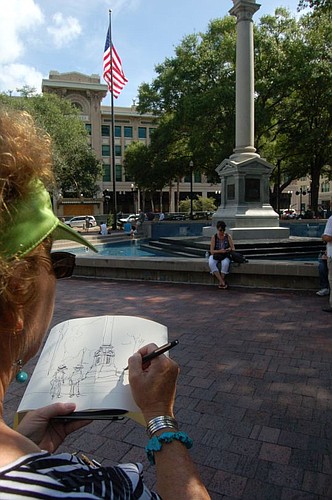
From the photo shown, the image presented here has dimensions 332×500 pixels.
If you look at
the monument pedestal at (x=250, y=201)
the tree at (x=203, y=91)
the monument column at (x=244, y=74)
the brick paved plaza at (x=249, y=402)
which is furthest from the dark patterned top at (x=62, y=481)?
the tree at (x=203, y=91)

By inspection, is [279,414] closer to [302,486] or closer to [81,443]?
[302,486]

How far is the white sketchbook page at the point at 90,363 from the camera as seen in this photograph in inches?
50.4

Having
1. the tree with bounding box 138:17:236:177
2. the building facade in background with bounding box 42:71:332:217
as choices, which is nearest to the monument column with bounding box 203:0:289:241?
the tree with bounding box 138:17:236:177

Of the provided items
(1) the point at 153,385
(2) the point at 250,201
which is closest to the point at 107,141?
(2) the point at 250,201

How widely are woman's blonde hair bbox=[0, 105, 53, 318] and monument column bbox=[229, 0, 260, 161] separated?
1679 centimetres

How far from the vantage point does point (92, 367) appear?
4.52ft

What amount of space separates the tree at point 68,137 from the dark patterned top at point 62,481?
31.6 metres

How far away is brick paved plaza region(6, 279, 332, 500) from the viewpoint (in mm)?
2646

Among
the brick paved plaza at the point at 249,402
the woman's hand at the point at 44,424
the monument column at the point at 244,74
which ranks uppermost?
the monument column at the point at 244,74

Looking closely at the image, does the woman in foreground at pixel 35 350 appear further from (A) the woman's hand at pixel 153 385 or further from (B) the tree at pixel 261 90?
(B) the tree at pixel 261 90

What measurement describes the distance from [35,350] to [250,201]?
55.0 ft

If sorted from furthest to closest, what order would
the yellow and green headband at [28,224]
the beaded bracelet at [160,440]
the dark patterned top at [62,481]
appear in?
the beaded bracelet at [160,440] < the yellow and green headband at [28,224] < the dark patterned top at [62,481]

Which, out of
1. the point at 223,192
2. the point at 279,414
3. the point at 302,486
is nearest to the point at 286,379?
the point at 279,414

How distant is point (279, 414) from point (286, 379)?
0.75 meters
